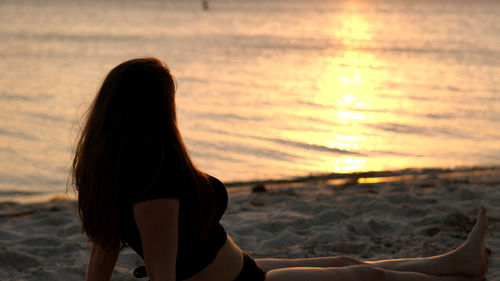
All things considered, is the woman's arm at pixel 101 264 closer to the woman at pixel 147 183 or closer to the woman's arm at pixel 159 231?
the woman at pixel 147 183

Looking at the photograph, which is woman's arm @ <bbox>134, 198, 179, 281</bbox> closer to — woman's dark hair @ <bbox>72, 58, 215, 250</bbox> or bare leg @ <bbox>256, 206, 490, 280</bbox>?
woman's dark hair @ <bbox>72, 58, 215, 250</bbox>

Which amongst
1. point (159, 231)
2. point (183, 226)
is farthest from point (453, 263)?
point (159, 231)

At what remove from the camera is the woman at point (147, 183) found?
229cm

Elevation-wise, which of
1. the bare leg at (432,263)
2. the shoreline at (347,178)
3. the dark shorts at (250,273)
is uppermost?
the dark shorts at (250,273)

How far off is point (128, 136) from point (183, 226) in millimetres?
432

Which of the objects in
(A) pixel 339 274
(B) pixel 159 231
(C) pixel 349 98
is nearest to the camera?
(B) pixel 159 231

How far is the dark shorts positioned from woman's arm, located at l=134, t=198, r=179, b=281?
53 cm

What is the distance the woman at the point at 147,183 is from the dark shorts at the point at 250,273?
166mm

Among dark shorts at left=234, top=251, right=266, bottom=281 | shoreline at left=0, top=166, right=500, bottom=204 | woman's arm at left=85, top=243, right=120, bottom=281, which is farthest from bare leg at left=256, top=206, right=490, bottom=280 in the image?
shoreline at left=0, top=166, right=500, bottom=204

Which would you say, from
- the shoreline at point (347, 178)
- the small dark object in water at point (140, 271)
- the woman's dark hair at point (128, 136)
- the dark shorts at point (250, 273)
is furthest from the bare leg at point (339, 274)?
the shoreline at point (347, 178)

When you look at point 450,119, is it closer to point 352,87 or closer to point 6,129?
point 352,87

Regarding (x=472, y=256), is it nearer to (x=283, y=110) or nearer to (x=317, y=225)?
(x=317, y=225)

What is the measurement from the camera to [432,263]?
3.35 m

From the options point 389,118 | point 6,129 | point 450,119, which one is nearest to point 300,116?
point 389,118
